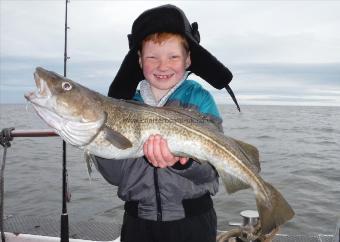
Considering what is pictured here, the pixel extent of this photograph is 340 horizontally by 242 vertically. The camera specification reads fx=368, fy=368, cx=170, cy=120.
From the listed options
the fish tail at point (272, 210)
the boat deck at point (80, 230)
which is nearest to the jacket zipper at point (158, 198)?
the fish tail at point (272, 210)

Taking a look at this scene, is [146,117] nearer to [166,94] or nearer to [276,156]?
[166,94]

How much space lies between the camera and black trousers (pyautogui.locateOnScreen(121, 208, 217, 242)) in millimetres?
3508

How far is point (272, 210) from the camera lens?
3393mm

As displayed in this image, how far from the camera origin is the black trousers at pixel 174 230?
11.5 ft

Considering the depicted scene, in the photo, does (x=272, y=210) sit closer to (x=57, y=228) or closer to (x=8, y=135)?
(x=8, y=135)

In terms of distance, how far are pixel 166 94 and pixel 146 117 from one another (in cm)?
92

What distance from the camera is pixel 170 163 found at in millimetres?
3283

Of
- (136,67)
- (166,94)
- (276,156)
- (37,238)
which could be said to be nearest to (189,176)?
(166,94)

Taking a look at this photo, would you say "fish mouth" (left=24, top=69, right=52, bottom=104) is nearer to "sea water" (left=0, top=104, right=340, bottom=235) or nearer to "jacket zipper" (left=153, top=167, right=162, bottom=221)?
"jacket zipper" (left=153, top=167, right=162, bottom=221)

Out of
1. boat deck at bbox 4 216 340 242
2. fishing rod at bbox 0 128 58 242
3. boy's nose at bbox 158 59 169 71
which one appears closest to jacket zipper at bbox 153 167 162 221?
boy's nose at bbox 158 59 169 71

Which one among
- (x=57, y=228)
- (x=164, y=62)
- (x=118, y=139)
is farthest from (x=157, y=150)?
(x=57, y=228)

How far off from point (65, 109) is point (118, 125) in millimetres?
466

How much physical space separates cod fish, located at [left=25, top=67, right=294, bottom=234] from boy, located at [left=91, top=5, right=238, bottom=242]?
0.45 feet

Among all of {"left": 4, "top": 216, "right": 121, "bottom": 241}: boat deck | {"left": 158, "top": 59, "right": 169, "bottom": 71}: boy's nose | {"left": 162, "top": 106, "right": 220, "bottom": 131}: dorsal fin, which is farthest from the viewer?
{"left": 4, "top": 216, "right": 121, "bottom": 241}: boat deck
